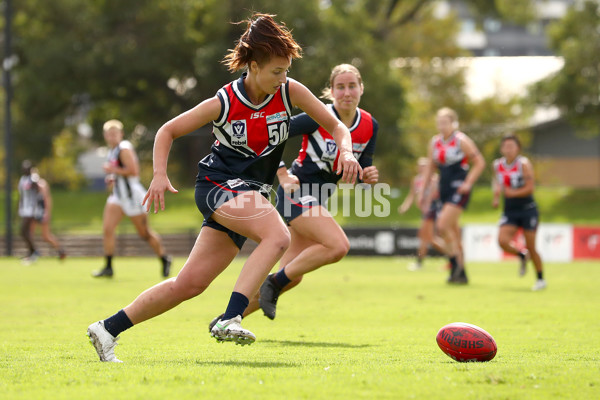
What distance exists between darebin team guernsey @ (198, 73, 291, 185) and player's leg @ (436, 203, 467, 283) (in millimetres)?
8221

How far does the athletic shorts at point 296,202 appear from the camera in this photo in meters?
7.46

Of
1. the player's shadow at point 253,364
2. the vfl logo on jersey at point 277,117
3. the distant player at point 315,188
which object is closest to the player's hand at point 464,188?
the distant player at point 315,188

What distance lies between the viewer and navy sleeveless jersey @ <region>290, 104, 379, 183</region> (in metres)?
7.62

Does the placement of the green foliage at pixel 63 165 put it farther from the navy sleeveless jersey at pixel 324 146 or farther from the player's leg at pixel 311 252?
the player's leg at pixel 311 252

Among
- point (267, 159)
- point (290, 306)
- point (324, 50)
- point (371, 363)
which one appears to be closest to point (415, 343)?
point (371, 363)

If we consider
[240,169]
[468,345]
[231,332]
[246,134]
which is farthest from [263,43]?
[468,345]

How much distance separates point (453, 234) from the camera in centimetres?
1362

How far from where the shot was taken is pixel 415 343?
21.9 feet

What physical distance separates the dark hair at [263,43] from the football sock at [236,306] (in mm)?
1497

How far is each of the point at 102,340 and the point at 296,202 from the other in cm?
257

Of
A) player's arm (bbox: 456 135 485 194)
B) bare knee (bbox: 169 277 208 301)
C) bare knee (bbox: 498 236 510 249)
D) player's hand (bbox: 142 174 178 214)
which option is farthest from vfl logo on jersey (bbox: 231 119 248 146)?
bare knee (bbox: 498 236 510 249)

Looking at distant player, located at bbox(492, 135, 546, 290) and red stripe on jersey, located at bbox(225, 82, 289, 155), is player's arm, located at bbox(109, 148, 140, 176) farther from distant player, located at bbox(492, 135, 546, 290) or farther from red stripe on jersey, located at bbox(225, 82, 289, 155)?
red stripe on jersey, located at bbox(225, 82, 289, 155)

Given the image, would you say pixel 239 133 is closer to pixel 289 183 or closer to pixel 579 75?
pixel 289 183

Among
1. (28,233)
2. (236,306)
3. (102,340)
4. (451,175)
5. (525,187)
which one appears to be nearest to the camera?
(236,306)
